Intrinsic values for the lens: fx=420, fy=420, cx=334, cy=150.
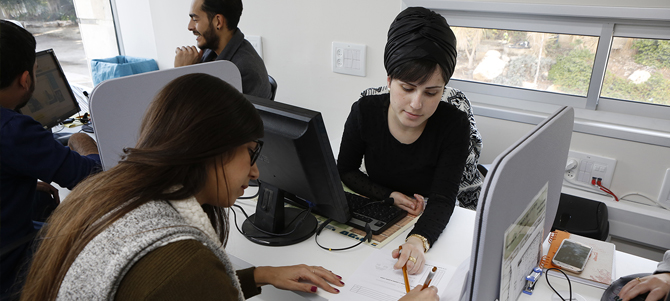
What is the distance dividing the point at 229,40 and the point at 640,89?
1992mm

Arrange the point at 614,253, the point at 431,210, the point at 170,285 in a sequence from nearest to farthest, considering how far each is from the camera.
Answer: the point at 170,285 → the point at 614,253 → the point at 431,210

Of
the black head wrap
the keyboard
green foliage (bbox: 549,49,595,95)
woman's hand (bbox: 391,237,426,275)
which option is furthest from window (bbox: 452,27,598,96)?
woman's hand (bbox: 391,237,426,275)

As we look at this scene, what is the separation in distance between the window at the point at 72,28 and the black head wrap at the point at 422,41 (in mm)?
2566

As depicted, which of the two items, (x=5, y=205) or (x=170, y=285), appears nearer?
(x=170, y=285)

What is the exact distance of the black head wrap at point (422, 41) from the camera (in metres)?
1.24

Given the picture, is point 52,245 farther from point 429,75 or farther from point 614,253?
Answer: point 614,253

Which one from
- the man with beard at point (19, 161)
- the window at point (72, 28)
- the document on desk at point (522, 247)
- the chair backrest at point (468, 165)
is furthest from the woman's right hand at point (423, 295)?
the window at point (72, 28)

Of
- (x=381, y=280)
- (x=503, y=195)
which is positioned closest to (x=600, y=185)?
(x=381, y=280)

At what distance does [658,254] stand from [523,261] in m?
1.32

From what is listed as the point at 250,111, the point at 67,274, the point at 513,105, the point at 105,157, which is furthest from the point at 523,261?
the point at 513,105

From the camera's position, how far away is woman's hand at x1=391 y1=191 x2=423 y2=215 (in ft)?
4.46

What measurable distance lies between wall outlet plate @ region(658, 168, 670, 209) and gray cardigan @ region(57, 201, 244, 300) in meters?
1.86

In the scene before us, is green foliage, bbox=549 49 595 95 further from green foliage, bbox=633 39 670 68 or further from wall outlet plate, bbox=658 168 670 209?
wall outlet plate, bbox=658 168 670 209

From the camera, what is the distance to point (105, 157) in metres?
1.27
